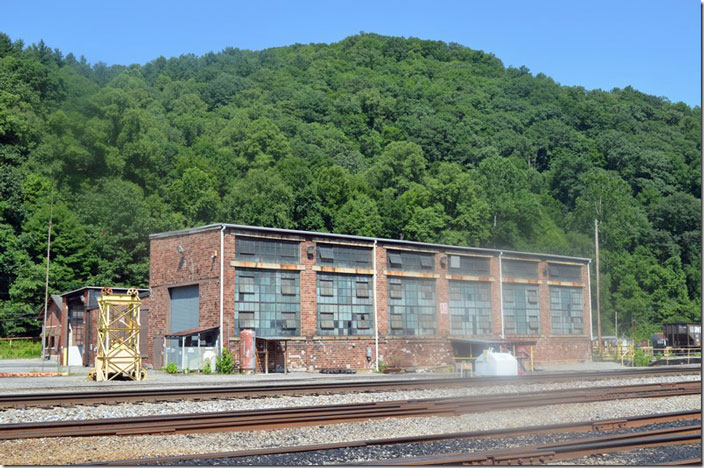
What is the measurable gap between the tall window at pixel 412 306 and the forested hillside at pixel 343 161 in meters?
29.5

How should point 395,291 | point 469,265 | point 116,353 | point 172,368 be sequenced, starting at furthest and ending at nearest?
point 469,265, point 395,291, point 172,368, point 116,353

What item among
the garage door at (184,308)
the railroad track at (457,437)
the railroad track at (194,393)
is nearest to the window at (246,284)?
the garage door at (184,308)

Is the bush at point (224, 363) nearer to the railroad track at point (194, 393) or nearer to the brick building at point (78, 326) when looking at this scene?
the brick building at point (78, 326)

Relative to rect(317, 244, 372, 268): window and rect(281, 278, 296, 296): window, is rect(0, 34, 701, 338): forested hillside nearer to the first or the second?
rect(317, 244, 372, 268): window

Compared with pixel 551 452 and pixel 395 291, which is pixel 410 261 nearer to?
pixel 395 291

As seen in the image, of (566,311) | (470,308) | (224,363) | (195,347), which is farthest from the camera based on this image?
(566,311)

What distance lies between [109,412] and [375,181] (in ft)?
286

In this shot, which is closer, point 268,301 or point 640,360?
point 268,301

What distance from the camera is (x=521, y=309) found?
49438 millimetres

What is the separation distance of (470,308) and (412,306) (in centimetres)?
447

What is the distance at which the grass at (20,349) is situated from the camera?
193 feet

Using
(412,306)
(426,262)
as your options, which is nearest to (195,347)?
(412,306)

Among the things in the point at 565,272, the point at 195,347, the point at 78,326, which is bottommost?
the point at 195,347

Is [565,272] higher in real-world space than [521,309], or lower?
higher
